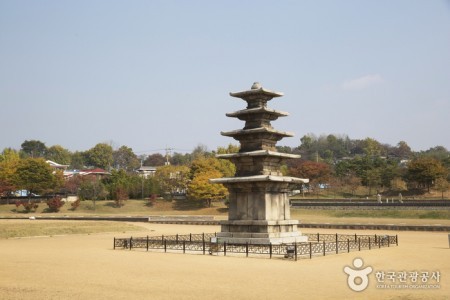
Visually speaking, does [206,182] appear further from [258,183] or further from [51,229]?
[258,183]

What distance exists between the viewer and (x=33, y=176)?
110m

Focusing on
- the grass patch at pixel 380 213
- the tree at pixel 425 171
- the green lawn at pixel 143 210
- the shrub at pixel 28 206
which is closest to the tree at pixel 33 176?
the green lawn at pixel 143 210

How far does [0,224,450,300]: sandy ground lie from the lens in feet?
57.6

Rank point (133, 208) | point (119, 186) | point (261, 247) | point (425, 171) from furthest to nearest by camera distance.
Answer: point (119, 186) < point (133, 208) < point (425, 171) < point (261, 247)

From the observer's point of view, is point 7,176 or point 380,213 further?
point 7,176

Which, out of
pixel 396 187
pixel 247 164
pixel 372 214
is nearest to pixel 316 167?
pixel 396 187

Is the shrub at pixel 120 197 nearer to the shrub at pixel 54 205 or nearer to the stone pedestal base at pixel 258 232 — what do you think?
the shrub at pixel 54 205

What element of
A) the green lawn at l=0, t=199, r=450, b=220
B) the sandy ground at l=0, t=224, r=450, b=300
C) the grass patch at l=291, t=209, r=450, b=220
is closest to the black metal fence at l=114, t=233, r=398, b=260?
the sandy ground at l=0, t=224, r=450, b=300

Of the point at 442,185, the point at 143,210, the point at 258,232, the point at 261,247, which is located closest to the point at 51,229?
the point at 258,232

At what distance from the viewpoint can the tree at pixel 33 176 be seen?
110000 mm

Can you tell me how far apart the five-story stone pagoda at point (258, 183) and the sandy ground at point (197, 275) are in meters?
6.14

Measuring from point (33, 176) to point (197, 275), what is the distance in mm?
96953

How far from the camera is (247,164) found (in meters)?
37.7

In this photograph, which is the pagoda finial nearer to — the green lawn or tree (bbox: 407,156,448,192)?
the green lawn
